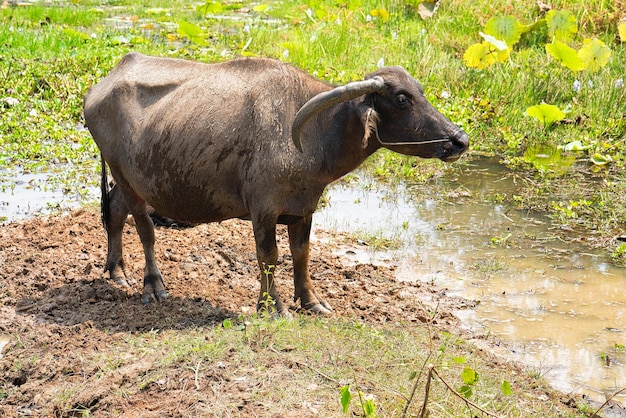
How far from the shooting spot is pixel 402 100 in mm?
5320

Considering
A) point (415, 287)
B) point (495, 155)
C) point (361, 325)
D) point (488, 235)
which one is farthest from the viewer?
point (495, 155)

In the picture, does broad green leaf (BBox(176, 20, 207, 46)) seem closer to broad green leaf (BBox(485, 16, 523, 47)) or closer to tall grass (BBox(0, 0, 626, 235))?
tall grass (BBox(0, 0, 626, 235))

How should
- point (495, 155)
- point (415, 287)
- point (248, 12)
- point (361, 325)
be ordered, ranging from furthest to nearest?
point (248, 12) < point (495, 155) < point (415, 287) < point (361, 325)

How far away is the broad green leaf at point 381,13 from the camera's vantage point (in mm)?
13258

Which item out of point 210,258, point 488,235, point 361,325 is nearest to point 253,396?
point 361,325

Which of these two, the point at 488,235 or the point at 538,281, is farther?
the point at 488,235

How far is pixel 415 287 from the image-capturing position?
6.57 metres

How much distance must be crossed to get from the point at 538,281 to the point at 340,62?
5.38 m

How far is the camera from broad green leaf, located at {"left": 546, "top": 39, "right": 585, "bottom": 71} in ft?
32.6

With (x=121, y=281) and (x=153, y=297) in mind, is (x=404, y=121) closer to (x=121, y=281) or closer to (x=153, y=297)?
(x=153, y=297)

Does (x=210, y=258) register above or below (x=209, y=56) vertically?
below

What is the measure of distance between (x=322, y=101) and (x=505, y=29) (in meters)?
6.59

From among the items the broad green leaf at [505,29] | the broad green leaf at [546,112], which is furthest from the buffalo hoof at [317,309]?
the broad green leaf at [505,29]

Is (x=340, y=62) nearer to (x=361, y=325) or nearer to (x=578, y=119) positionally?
(x=578, y=119)
